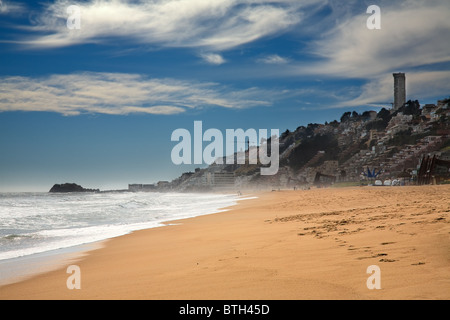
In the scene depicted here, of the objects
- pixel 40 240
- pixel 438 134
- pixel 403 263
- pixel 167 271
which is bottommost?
pixel 40 240

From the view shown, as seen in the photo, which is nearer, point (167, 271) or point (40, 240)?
point (167, 271)

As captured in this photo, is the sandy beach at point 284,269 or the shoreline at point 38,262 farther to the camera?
the shoreline at point 38,262

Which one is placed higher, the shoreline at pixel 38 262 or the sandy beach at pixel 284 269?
the sandy beach at pixel 284 269

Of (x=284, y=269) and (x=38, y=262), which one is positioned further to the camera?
(x=38, y=262)

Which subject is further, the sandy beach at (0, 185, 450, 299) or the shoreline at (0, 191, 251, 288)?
the shoreline at (0, 191, 251, 288)

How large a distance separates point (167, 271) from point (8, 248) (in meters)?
7.58

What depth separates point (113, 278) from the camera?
5.96m

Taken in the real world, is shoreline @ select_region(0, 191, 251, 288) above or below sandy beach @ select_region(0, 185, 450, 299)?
below

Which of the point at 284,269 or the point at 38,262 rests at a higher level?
the point at 284,269

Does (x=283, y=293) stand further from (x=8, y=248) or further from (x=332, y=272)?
(x=8, y=248)

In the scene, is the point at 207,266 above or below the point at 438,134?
below
